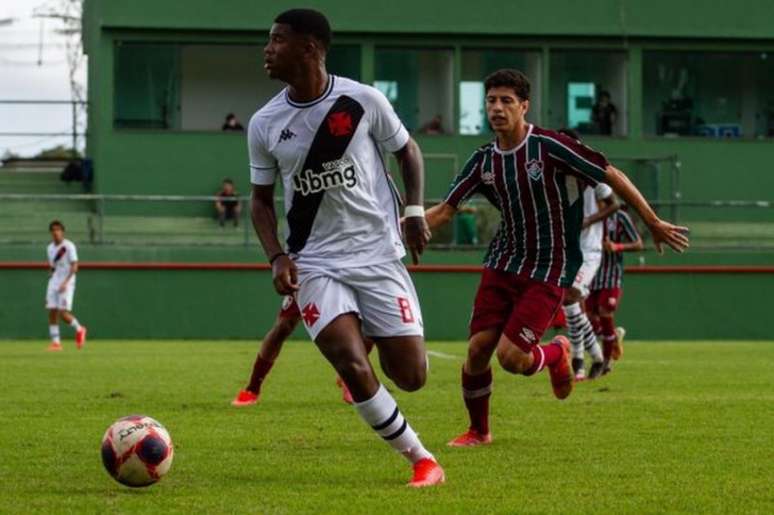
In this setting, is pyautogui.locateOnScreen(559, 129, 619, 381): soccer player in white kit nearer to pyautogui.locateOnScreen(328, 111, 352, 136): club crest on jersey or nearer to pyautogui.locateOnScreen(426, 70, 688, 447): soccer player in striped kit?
pyautogui.locateOnScreen(426, 70, 688, 447): soccer player in striped kit

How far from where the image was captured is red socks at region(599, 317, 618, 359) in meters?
19.2

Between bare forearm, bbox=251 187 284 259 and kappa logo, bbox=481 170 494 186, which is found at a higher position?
kappa logo, bbox=481 170 494 186

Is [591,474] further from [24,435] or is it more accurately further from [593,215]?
[593,215]

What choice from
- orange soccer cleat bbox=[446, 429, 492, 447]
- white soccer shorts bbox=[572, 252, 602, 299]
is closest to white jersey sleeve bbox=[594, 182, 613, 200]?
white soccer shorts bbox=[572, 252, 602, 299]

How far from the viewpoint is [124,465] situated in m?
8.23

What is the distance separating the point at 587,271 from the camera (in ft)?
58.3

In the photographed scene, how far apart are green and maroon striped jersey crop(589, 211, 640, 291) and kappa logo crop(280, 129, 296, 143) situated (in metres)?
11.6

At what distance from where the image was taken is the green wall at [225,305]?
32438 millimetres

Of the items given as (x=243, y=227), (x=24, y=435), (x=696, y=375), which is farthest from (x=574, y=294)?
(x=243, y=227)

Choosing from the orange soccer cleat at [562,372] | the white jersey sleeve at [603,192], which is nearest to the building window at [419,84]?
the white jersey sleeve at [603,192]

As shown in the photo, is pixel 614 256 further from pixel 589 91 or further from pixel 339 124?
pixel 589 91

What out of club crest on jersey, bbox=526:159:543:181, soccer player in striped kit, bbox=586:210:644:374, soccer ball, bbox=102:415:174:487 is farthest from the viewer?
soccer player in striped kit, bbox=586:210:644:374

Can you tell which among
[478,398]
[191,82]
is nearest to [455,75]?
[191,82]

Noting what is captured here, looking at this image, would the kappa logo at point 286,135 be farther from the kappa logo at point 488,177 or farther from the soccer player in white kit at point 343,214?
the kappa logo at point 488,177
